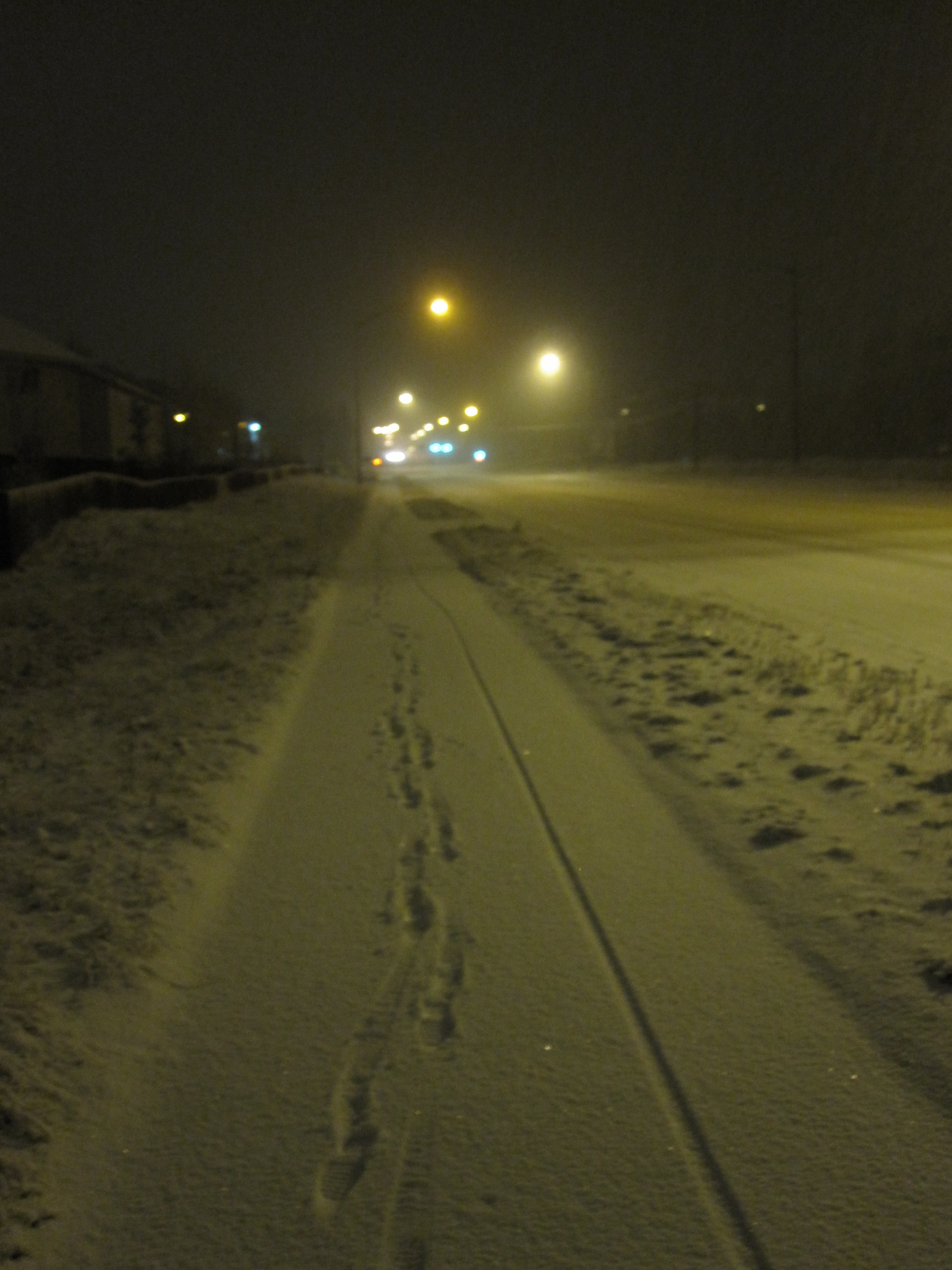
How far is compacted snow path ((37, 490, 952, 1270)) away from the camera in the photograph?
3436 millimetres

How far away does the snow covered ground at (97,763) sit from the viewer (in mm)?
4379

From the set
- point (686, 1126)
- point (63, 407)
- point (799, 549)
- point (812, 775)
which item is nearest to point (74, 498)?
point (799, 549)

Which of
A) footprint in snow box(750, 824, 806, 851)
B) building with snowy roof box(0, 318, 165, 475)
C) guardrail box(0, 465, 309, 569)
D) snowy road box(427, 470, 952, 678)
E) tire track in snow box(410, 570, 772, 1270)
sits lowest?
tire track in snow box(410, 570, 772, 1270)

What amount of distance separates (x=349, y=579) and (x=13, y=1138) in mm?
15707

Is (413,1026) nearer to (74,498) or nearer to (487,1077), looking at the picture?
(487,1077)

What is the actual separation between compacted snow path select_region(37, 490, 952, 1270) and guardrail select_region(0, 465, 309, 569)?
15.6 m

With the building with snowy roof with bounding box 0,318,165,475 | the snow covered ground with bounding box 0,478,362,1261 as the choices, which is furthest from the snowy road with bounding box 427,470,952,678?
the building with snowy roof with bounding box 0,318,165,475

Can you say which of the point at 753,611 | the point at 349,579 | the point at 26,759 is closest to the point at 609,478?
the point at 349,579

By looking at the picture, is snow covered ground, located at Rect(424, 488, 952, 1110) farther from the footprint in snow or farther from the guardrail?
the guardrail

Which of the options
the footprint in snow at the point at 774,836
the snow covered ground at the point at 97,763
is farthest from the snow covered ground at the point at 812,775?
the snow covered ground at the point at 97,763

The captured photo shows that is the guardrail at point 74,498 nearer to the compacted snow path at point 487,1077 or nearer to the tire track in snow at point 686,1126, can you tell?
the compacted snow path at point 487,1077

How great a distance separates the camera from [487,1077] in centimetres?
420

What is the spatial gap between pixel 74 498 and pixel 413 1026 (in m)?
24.0

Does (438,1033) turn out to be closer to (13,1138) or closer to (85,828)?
(13,1138)
